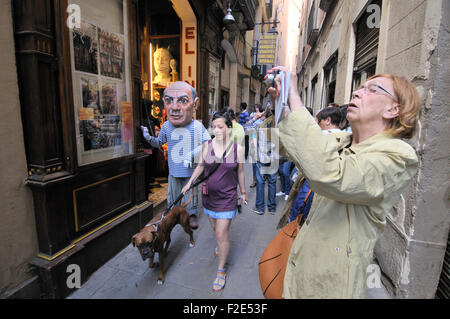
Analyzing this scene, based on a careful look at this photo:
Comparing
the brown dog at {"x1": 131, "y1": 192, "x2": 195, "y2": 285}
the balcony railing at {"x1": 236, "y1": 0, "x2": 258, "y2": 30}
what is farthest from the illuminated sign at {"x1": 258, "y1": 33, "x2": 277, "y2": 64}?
the brown dog at {"x1": 131, "y1": 192, "x2": 195, "y2": 285}

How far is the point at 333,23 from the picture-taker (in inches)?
289

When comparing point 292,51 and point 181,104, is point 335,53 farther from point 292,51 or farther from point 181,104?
point 292,51

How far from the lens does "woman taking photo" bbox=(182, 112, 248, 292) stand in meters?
2.64

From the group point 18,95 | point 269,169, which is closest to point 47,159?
point 18,95

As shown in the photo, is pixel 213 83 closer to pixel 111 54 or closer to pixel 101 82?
pixel 111 54

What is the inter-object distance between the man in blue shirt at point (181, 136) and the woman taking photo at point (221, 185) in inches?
17.6

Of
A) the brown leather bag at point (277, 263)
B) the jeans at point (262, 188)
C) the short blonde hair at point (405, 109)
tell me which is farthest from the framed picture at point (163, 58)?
the short blonde hair at point (405, 109)

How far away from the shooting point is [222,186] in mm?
2643

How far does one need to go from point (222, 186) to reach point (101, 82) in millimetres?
1925

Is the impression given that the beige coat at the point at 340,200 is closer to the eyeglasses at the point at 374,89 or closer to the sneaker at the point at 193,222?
the eyeglasses at the point at 374,89

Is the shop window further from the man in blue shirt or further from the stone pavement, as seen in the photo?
the stone pavement

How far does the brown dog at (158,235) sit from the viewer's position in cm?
239

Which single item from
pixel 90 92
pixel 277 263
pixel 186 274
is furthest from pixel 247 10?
pixel 277 263
